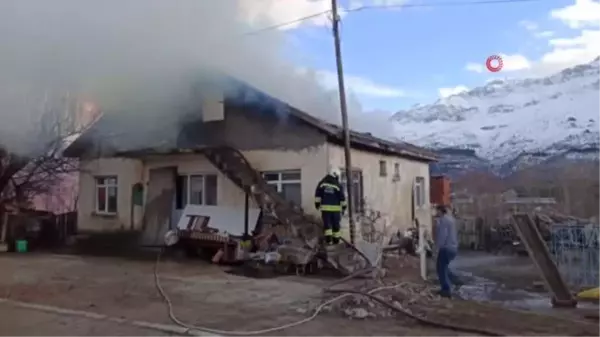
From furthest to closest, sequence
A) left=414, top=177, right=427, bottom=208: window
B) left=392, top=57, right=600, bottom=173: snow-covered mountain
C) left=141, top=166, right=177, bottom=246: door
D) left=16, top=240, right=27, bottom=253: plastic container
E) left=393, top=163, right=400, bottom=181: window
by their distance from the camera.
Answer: left=392, top=57, right=600, bottom=173: snow-covered mountain, left=414, top=177, right=427, bottom=208: window, left=393, top=163, right=400, bottom=181: window, left=141, top=166, right=177, bottom=246: door, left=16, top=240, right=27, bottom=253: plastic container

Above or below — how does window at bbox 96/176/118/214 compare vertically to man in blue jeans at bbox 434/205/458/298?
above

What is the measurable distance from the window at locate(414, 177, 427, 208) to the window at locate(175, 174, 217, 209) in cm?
629

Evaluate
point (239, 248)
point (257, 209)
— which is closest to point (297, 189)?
point (257, 209)

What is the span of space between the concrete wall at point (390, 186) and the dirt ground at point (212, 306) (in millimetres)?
3506

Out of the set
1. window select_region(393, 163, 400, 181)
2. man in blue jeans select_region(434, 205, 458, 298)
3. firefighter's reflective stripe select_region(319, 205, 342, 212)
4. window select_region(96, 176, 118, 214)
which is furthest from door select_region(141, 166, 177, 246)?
man in blue jeans select_region(434, 205, 458, 298)

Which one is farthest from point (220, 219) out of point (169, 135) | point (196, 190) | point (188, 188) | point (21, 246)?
point (21, 246)

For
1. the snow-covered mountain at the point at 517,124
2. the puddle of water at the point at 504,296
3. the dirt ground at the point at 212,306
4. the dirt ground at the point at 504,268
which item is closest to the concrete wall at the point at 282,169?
the dirt ground at the point at 504,268

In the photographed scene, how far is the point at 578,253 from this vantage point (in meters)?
11.5

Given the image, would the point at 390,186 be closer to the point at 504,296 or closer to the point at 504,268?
the point at 504,268

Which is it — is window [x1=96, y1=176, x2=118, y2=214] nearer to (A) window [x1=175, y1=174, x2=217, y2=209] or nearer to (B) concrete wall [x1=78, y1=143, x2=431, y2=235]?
(B) concrete wall [x1=78, y1=143, x2=431, y2=235]

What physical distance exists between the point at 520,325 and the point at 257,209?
794 cm

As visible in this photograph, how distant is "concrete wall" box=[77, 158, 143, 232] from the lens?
53.8ft

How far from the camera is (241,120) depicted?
1450 cm

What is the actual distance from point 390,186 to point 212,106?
17.1 feet
